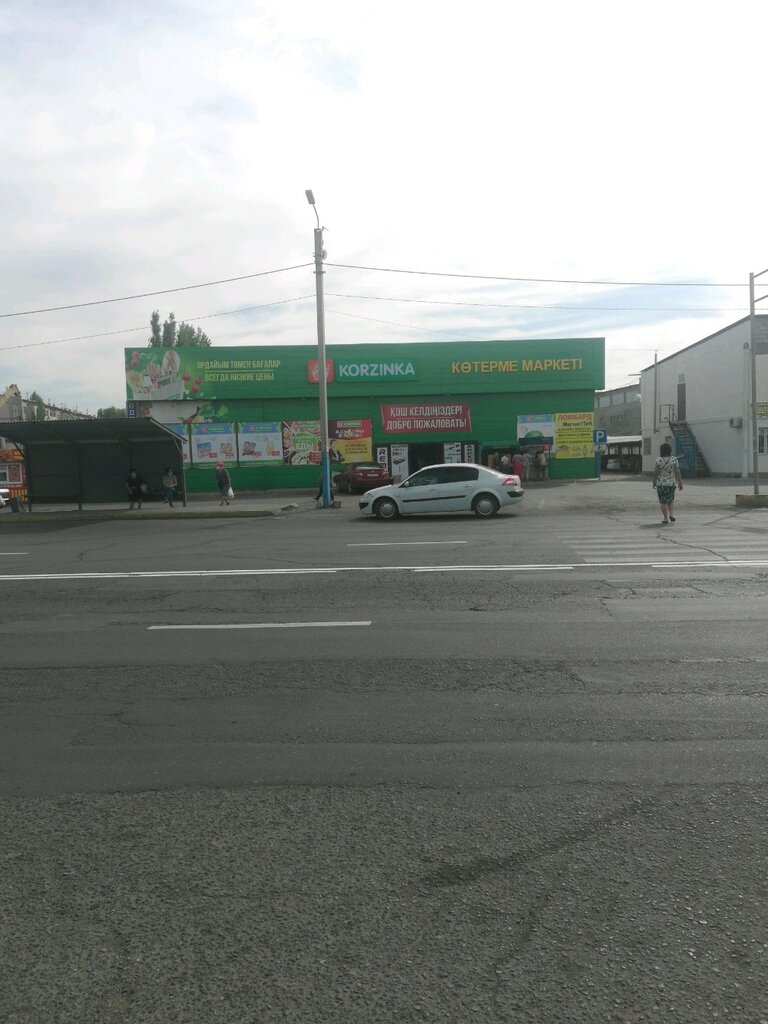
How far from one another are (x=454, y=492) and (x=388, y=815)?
16.9m

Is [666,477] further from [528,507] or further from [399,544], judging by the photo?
[528,507]

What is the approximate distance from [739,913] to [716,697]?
→ 8.91ft

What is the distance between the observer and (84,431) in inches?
996

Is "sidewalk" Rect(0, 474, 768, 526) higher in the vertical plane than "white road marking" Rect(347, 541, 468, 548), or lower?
higher

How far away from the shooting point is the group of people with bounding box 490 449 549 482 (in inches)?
1462

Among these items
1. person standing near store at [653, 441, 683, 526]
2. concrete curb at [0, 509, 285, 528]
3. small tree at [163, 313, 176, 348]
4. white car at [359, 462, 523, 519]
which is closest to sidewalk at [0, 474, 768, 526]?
concrete curb at [0, 509, 285, 528]

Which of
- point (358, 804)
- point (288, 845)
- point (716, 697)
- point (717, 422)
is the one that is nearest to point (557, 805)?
point (358, 804)

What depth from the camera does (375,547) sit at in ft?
48.8

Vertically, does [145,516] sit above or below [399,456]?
below

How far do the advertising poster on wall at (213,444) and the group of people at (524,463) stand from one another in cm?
1239

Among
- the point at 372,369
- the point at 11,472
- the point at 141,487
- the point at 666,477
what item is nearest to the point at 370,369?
the point at 372,369

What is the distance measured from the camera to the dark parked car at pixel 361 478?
111 ft

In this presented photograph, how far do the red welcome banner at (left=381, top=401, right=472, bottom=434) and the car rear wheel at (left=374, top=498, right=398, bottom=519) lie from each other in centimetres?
1826

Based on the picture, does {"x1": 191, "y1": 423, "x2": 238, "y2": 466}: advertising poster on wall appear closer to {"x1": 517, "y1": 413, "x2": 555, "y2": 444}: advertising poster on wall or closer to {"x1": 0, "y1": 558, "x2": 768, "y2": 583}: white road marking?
{"x1": 517, "y1": 413, "x2": 555, "y2": 444}: advertising poster on wall
